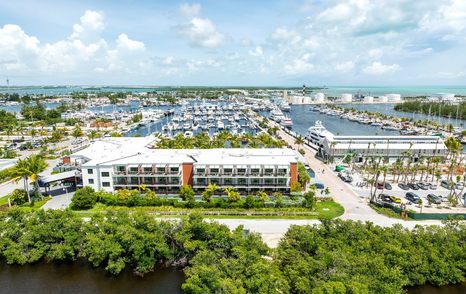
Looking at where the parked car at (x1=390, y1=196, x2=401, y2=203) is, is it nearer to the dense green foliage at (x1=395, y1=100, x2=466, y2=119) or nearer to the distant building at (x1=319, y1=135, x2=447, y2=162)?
the distant building at (x1=319, y1=135, x2=447, y2=162)

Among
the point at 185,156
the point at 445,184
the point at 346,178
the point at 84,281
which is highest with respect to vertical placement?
the point at 185,156

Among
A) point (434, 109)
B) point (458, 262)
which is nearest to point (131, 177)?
point (458, 262)

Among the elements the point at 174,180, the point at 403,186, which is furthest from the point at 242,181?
→ the point at 403,186

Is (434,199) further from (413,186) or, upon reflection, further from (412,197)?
(413,186)

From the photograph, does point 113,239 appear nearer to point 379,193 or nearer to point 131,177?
point 131,177

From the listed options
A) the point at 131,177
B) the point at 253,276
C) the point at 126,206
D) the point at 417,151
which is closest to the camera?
the point at 253,276

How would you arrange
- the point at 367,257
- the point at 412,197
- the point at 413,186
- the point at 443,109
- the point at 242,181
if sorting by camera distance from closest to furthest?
the point at 367,257 → the point at 412,197 → the point at 242,181 → the point at 413,186 → the point at 443,109

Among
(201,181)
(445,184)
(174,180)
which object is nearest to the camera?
(201,181)
